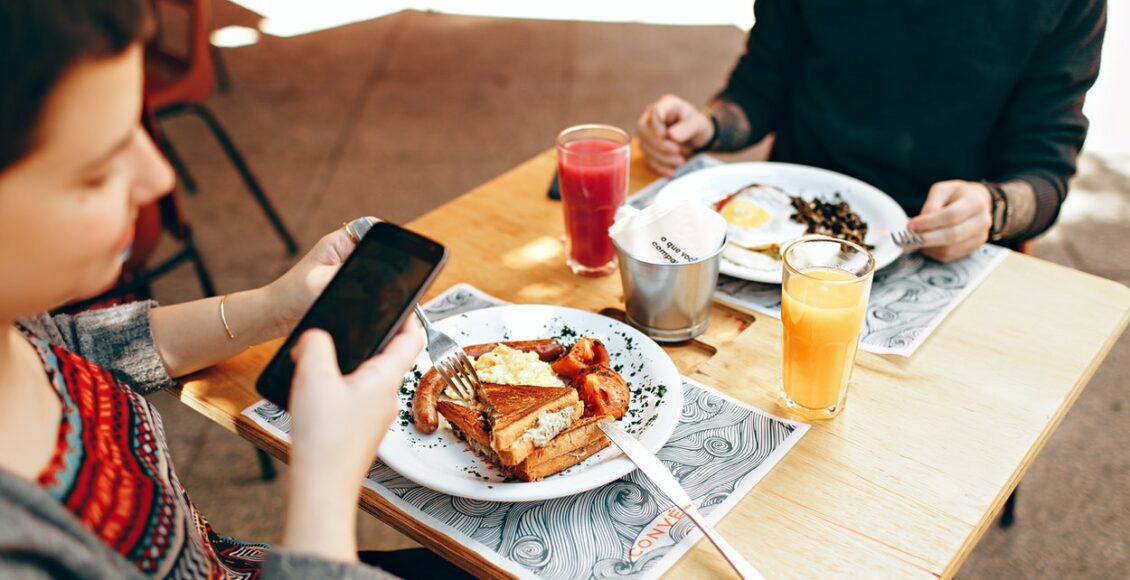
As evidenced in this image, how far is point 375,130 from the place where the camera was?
4277 mm

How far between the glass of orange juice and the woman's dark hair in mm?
811

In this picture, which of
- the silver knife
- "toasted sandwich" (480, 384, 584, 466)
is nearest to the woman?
"toasted sandwich" (480, 384, 584, 466)

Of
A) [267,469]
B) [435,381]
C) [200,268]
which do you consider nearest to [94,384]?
[435,381]

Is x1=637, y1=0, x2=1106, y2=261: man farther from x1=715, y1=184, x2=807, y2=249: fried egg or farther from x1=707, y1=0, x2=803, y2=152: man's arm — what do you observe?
x1=715, y1=184, x2=807, y2=249: fried egg

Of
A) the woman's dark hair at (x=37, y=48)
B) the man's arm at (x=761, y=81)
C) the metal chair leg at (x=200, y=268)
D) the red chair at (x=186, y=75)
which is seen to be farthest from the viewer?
the red chair at (x=186, y=75)

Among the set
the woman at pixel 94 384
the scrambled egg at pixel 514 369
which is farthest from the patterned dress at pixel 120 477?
the scrambled egg at pixel 514 369

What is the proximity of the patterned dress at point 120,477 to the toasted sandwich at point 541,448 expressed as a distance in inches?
12.5

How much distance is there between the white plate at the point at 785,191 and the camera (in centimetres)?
144

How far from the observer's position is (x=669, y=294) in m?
1.26

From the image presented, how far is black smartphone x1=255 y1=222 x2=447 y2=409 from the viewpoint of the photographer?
896 millimetres

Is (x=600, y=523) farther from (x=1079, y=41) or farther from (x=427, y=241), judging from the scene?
(x=1079, y=41)

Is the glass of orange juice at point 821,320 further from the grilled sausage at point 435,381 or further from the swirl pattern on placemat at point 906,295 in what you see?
the grilled sausage at point 435,381

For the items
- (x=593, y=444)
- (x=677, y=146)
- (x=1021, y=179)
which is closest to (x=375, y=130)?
(x=677, y=146)

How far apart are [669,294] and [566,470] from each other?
33 centimetres
